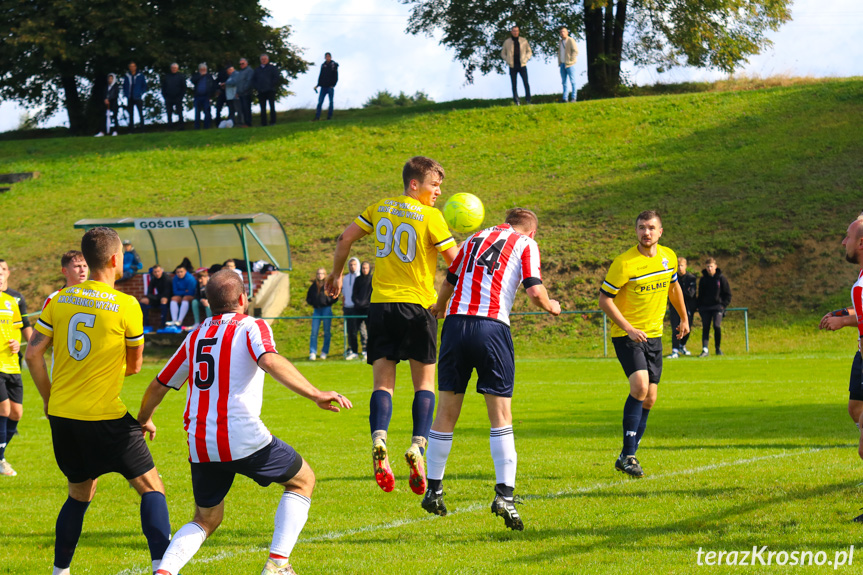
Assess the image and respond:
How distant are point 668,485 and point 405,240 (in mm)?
3025

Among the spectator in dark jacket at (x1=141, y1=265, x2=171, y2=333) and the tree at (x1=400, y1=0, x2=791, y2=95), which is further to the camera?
the tree at (x1=400, y1=0, x2=791, y2=95)

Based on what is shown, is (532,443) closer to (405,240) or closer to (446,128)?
Result: (405,240)

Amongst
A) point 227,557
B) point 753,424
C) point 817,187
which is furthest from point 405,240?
point 817,187

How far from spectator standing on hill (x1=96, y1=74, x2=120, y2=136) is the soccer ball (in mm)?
32759

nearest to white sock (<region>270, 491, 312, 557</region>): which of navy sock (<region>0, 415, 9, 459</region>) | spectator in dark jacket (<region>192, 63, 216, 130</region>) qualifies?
navy sock (<region>0, 415, 9, 459</region>)

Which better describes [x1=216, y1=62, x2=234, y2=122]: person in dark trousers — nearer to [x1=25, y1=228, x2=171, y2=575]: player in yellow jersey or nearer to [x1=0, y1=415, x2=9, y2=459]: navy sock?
[x1=0, y1=415, x2=9, y2=459]: navy sock

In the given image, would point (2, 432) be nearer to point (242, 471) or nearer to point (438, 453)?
point (438, 453)

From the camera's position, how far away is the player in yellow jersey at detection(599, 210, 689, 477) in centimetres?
834

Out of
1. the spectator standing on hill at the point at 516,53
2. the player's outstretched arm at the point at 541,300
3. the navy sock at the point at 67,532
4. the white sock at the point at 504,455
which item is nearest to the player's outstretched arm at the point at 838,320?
the player's outstretched arm at the point at 541,300

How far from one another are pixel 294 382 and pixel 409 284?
256 cm

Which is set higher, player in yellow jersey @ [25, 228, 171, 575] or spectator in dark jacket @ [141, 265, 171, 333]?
player in yellow jersey @ [25, 228, 171, 575]

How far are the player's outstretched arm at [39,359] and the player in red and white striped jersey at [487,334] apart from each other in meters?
2.65

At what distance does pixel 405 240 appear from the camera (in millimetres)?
7082

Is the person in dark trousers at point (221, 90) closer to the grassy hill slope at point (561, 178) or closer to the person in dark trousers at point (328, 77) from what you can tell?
the grassy hill slope at point (561, 178)
